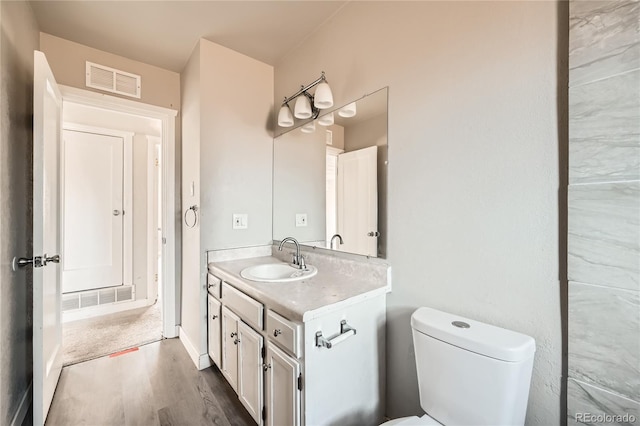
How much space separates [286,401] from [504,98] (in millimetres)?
1505

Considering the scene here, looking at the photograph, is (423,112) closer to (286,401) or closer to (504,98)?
(504,98)

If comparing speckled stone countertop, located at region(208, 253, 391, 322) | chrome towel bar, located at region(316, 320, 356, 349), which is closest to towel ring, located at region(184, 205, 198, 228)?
speckled stone countertop, located at region(208, 253, 391, 322)

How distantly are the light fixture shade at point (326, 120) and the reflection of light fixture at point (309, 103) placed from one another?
0.06m

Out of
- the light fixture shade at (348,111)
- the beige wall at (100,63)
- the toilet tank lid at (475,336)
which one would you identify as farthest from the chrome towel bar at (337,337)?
the beige wall at (100,63)

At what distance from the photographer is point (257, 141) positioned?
2207mm

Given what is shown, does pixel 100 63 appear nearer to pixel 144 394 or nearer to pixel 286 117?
pixel 286 117

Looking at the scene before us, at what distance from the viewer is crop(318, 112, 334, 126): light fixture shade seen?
5.71ft

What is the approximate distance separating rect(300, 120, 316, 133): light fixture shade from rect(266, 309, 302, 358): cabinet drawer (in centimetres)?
126

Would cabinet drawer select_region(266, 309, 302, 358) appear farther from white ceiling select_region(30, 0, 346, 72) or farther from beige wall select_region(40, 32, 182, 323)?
white ceiling select_region(30, 0, 346, 72)

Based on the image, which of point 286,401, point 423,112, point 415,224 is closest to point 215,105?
point 423,112

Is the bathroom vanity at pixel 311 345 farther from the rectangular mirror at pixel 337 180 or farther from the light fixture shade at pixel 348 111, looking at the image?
the light fixture shade at pixel 348 111

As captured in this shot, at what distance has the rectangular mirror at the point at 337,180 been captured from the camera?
147cm

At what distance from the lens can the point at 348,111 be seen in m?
1.62

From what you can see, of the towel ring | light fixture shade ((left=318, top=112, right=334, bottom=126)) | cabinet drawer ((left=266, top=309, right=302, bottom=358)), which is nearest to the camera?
cabinet drawer ((left=266, top=309, right=302, bottom=358))
